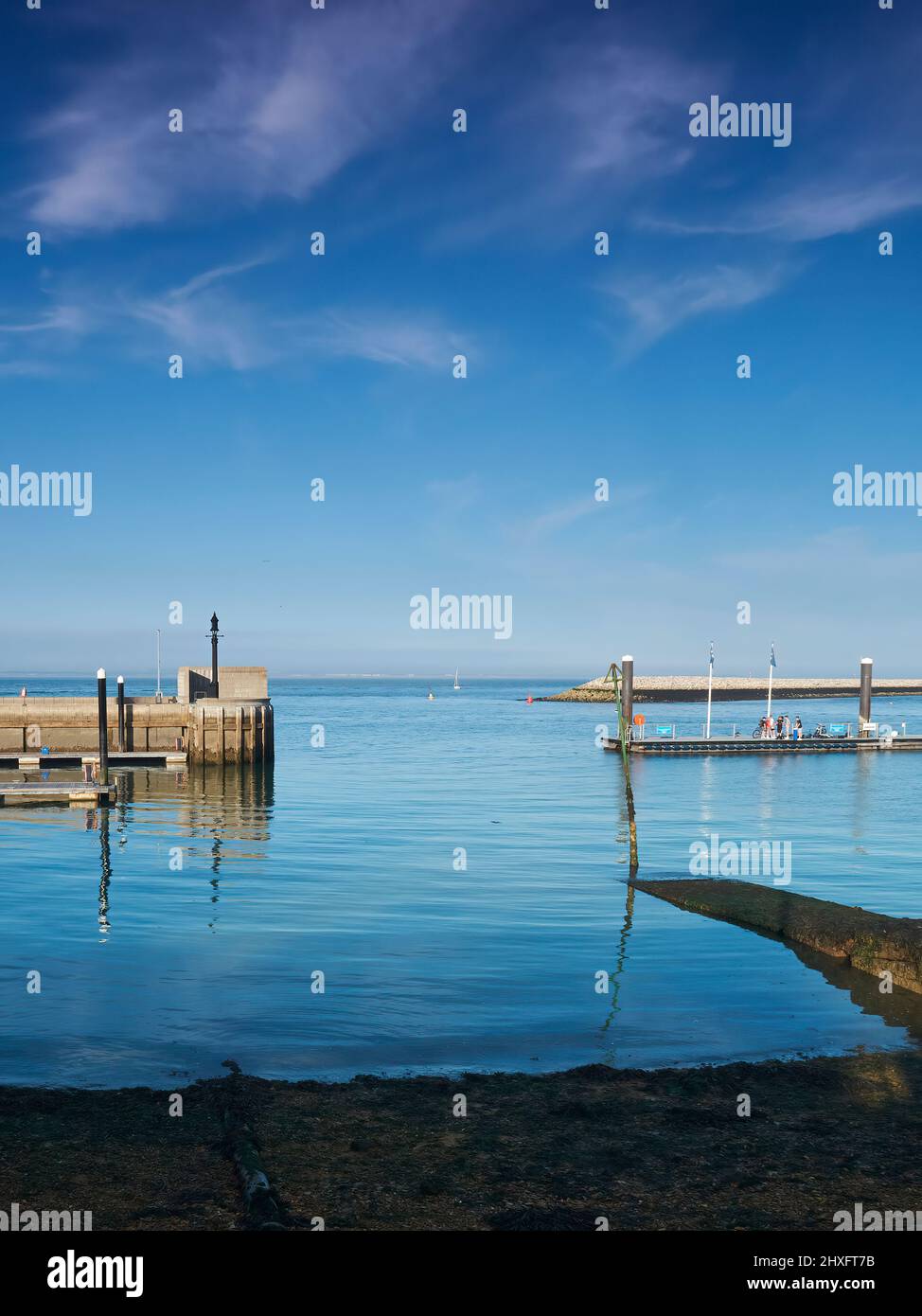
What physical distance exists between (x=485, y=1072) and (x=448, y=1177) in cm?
365

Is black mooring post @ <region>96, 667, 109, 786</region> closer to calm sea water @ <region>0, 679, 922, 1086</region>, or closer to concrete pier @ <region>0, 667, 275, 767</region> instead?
calm sea water @ <region>0, 679, 922, 1086</region>

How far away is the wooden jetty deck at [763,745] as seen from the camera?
7306 cm

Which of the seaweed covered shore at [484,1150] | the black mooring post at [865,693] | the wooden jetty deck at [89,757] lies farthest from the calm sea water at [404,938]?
the black mooring post at [865,693]

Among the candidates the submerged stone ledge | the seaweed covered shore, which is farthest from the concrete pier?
the seaweed covered shore

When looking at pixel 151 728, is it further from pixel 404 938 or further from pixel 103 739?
pixel 404 938

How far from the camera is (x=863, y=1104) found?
11.6m

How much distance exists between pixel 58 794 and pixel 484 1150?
36.9 m

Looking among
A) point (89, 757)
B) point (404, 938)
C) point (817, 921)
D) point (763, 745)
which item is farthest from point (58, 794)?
point (763, 745)

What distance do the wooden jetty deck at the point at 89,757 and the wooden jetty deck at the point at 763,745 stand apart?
98.5 feet

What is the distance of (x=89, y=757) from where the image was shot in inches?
2248

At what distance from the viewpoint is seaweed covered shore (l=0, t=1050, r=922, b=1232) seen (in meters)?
8.72

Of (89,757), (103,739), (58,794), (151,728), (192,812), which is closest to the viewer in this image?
(192,812)
